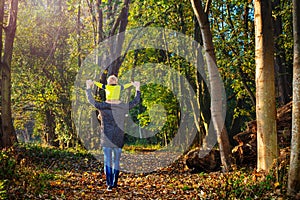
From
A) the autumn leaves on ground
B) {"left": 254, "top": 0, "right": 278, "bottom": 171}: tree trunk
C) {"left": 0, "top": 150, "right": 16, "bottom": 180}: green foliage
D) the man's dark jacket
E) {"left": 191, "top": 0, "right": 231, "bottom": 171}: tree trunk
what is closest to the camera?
the autumn leaves on ground

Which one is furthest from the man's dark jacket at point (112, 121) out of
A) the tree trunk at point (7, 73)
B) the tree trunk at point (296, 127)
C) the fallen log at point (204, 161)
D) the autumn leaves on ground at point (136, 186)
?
the tree trunk at point (7, 73)

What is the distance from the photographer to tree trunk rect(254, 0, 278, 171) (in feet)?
25.5

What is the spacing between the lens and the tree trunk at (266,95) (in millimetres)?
7781

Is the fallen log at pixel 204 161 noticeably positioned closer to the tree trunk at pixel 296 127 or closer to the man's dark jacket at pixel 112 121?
the man's dark jacket at pixel 112 121

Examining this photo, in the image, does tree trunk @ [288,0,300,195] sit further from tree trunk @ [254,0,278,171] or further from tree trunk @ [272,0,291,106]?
tree trunk @ [272,0,291,106]

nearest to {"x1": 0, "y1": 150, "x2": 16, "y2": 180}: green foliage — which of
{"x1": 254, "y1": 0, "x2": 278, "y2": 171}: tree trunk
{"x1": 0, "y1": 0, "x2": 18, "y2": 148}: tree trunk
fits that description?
{"x1": 254, "y1": 0, "x2": 278, "y2": 171}: tree trunk

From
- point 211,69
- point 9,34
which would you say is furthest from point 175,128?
point 211,69

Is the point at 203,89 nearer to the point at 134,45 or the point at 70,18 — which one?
the point at 134,45

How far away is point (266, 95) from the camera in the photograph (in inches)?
306

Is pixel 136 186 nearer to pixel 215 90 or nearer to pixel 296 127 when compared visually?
pixel 215 90

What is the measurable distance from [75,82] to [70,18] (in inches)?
167

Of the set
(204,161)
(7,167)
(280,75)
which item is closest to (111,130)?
(7,167)

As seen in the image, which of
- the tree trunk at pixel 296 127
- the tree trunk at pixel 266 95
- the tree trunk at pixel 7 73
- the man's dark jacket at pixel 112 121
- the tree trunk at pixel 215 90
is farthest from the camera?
the tree trunk at pixel 7 73

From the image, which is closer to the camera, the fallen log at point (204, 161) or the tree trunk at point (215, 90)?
the tree trunk at point (215, 90)
